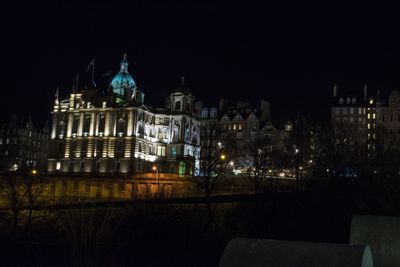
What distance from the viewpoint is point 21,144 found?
16750cm

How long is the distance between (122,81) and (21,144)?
44.2 metres

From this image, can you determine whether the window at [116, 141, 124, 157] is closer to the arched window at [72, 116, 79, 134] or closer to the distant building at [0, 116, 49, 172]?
the arched window at [72, 116, 79, 134]

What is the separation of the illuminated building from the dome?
30cm

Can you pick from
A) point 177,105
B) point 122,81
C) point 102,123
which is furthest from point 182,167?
point 122,81

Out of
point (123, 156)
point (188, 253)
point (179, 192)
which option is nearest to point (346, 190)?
point (188, 253)

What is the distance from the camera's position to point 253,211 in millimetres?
60594

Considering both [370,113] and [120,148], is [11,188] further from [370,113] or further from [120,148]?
[370,113]

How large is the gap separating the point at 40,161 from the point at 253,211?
421 ft

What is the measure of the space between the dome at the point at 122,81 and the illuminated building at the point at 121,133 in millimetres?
303

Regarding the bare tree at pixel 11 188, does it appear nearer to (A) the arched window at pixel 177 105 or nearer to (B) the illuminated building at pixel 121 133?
(B) the illuminated building at pixel 121 133

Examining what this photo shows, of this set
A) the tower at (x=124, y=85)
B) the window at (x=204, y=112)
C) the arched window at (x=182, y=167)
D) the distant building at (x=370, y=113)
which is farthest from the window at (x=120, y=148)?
the distant building at (x=370, y=113)

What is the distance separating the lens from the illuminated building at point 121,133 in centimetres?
12912

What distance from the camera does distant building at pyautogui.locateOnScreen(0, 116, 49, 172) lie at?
16438 centimetres

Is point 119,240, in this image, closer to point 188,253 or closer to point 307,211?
point 188,253
